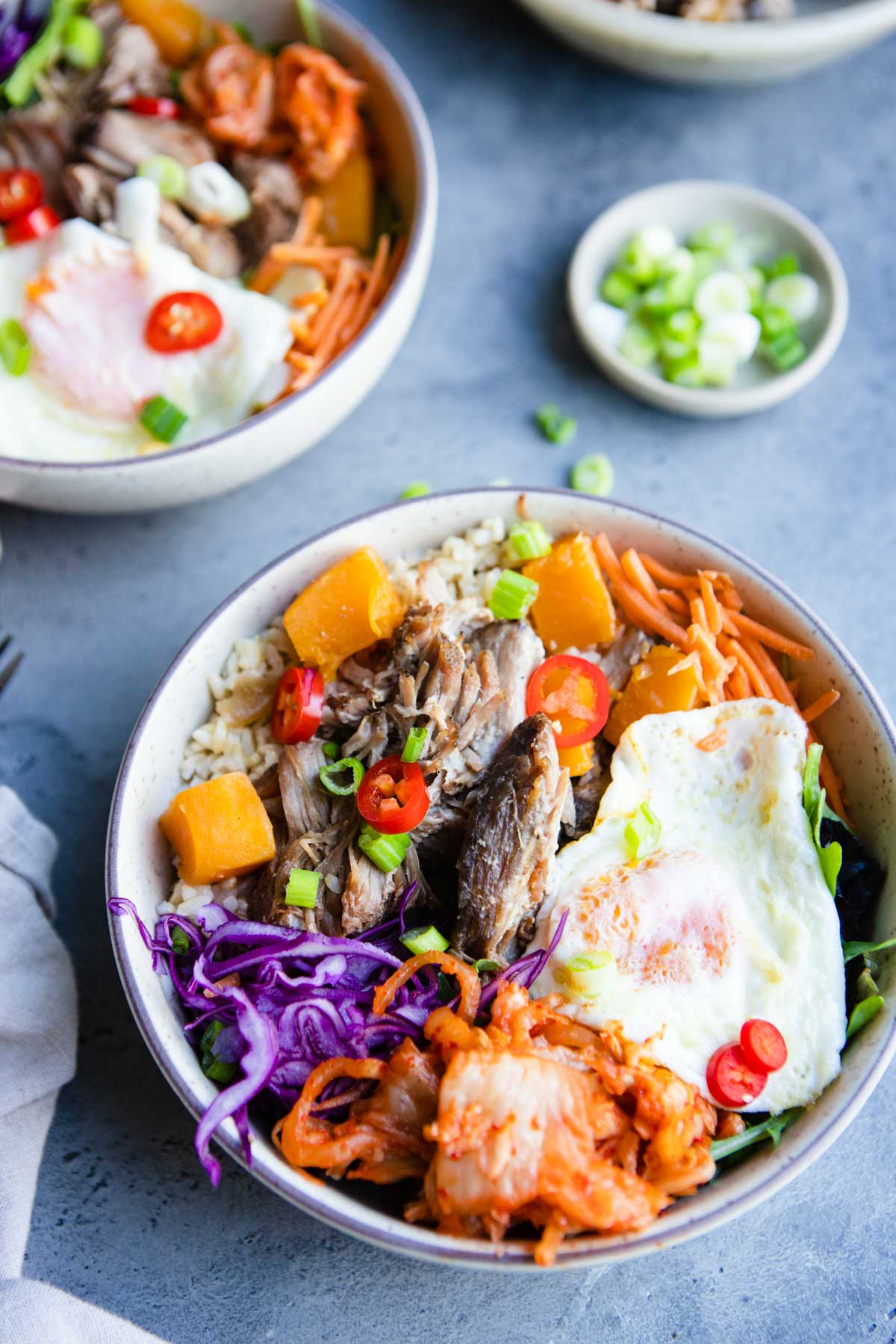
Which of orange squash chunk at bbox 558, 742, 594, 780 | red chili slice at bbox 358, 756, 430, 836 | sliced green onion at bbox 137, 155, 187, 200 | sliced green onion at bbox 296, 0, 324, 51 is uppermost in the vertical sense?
sliced green onion at bbox 296, 0, 324, 51

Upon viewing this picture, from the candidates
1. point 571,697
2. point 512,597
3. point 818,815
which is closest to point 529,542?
point 512,597

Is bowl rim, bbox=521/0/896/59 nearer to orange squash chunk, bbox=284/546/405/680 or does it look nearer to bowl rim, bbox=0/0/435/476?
bowl rim, bbox=0/0/435/476

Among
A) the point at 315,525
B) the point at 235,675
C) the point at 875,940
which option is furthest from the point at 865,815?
the point at 315,525

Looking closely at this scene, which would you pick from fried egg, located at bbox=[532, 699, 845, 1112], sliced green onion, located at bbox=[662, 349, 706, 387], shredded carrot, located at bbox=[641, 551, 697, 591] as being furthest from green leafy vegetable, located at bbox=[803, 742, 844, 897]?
sliced green onion, located at bbox=[662, 349, 706, 387]

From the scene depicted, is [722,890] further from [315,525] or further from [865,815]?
[315,525]

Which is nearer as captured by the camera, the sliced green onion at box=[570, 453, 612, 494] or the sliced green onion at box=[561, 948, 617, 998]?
the sliced green onion at box=[561, 948, 617, 998]

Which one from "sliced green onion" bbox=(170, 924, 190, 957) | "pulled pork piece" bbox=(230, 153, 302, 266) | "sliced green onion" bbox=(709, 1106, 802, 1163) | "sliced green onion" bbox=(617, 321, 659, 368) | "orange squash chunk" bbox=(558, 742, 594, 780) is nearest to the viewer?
"sliced green onion" bbox=(709, 1106, 802, 1163)

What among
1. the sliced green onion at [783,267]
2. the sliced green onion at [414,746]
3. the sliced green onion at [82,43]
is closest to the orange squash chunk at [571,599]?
the sliced green onion at [414,746]
